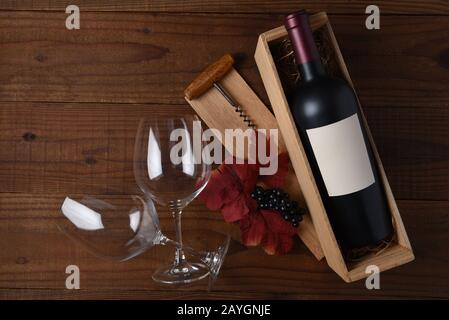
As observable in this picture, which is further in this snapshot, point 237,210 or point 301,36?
point 237,210

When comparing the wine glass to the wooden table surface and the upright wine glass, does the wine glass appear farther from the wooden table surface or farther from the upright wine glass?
the wooden table surface

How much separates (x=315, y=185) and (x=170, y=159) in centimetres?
26

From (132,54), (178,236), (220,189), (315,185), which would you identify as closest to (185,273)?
(178,236)

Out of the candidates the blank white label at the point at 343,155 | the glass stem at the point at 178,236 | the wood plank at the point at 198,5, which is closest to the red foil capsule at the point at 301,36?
the blank white label at the point at 343,155

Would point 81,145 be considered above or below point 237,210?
above

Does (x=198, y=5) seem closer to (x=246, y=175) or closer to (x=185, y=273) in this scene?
(x=246, y=175)

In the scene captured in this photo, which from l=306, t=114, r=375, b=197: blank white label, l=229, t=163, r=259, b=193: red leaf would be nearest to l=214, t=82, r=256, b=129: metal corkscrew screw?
l=229, t=163, r=259, b=193: red leaf

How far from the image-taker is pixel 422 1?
1.08m

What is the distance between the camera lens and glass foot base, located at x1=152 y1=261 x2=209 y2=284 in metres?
0.97

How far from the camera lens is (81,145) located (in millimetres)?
1070

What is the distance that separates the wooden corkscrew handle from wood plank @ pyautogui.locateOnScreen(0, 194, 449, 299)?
24 cm

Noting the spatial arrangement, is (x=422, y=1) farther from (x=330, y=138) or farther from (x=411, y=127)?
(x=330, y=138)

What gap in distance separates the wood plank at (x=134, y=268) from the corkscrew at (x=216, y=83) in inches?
8.7

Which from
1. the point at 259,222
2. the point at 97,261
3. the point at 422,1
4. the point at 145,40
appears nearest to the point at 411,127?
the point at 422,1
